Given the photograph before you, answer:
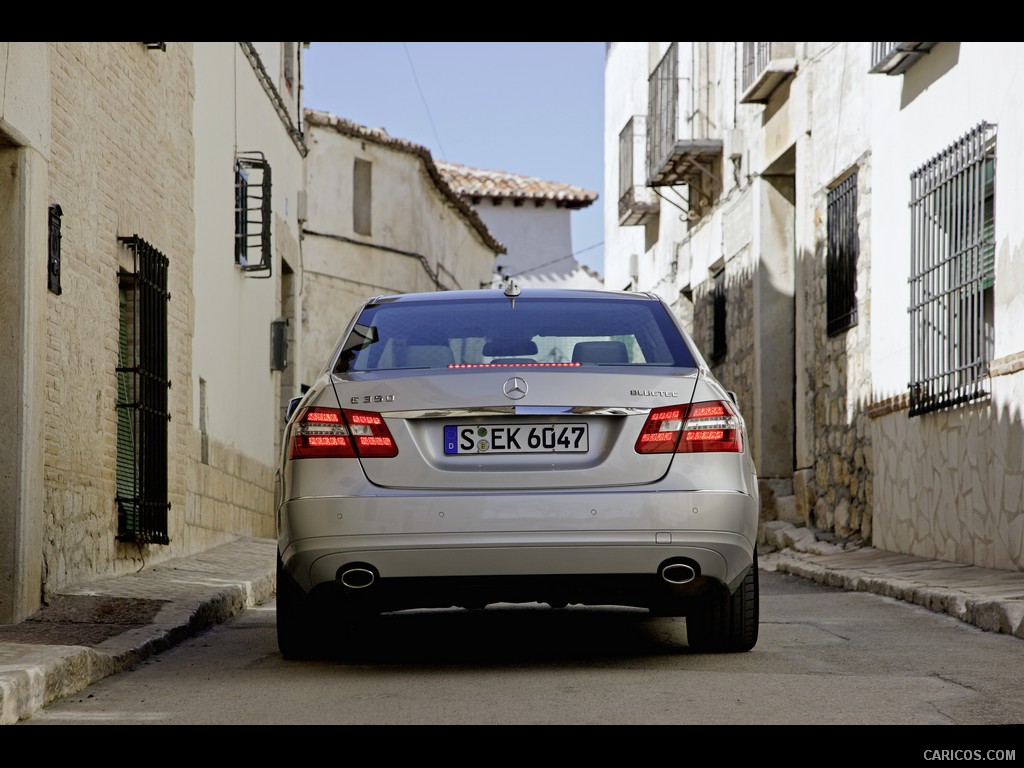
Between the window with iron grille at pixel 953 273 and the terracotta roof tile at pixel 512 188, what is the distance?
36.4 metres

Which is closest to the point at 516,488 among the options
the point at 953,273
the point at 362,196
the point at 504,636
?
the point at 504,636

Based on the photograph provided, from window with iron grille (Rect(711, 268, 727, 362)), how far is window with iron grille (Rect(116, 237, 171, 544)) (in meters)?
10.5

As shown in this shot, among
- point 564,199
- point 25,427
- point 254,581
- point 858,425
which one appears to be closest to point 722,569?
point 25,427

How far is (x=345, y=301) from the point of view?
31.6 m

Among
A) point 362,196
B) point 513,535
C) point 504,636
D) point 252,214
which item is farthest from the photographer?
point 362,196

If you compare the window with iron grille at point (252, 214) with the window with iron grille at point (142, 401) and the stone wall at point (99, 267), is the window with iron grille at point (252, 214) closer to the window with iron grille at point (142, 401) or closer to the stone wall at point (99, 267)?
the stone wall at point (99, 267)

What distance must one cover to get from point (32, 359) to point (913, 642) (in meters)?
4.60

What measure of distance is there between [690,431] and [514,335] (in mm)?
957

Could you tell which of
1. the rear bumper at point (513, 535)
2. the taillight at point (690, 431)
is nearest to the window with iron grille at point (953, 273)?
the taillight at point (690, 431)

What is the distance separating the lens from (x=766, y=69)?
16750 millimetres

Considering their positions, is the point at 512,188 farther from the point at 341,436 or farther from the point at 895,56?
the point at 341,436

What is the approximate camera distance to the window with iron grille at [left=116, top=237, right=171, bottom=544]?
11086 mm

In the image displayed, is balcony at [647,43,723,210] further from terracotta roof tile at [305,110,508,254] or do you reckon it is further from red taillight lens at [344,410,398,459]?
red taillight lens at [344,410,398,459]

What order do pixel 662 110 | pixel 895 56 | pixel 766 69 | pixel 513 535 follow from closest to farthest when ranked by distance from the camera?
pixel 513 535
pixel 895 56
pixel 766 69
pixel 662 110
